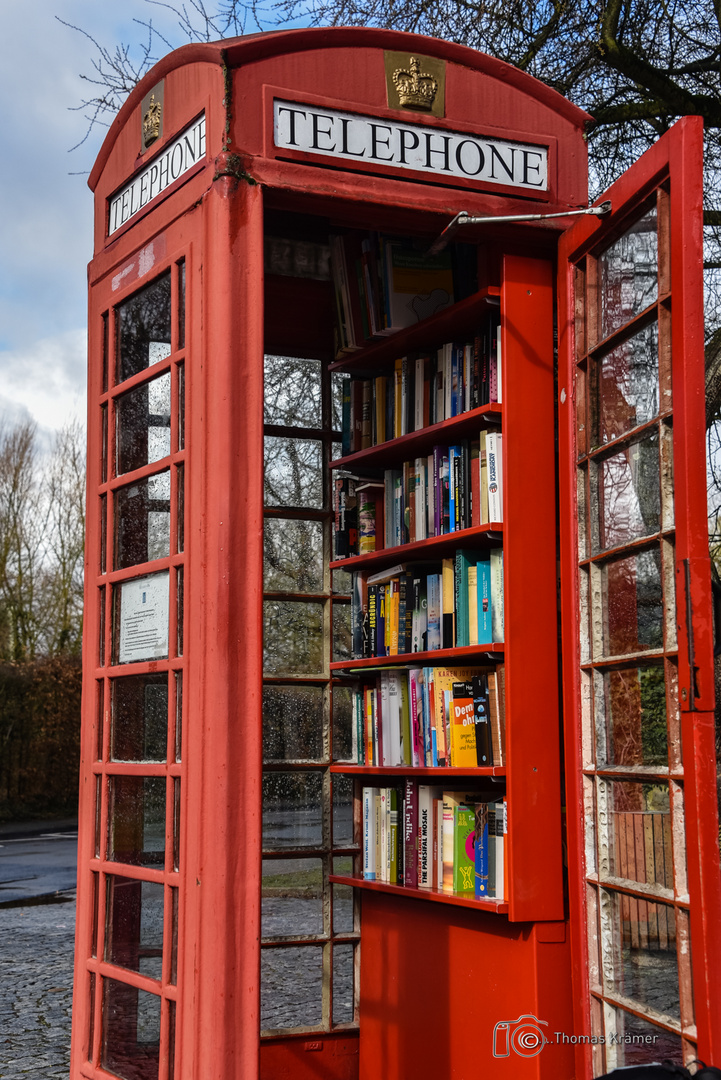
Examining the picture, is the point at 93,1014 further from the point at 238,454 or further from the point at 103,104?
the point at 103,104

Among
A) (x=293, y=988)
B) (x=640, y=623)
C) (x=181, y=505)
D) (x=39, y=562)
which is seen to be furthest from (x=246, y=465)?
(x=39, y=562)

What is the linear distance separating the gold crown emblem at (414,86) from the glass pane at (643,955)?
2.27m

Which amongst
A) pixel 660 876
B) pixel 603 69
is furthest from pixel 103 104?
pixel 660 876

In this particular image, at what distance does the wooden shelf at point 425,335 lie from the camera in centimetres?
344

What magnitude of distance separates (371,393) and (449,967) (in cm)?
196

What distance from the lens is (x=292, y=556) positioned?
14.0 feet

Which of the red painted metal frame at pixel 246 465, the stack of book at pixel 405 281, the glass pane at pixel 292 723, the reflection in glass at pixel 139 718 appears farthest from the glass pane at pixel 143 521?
the stack of book at pixel 405 281

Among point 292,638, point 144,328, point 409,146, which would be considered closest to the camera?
point 409,146

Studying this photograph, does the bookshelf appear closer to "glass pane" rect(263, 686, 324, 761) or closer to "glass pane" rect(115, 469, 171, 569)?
"glass pane" rect(263, 686, 324, 761)

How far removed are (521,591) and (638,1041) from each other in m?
1.21

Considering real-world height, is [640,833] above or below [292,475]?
below

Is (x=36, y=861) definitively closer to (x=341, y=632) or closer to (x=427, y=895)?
(x=341, y=632)

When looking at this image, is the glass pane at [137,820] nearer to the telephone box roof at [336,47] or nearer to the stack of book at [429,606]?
the stack of book at [429,606]

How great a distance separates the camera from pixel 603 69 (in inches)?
264
